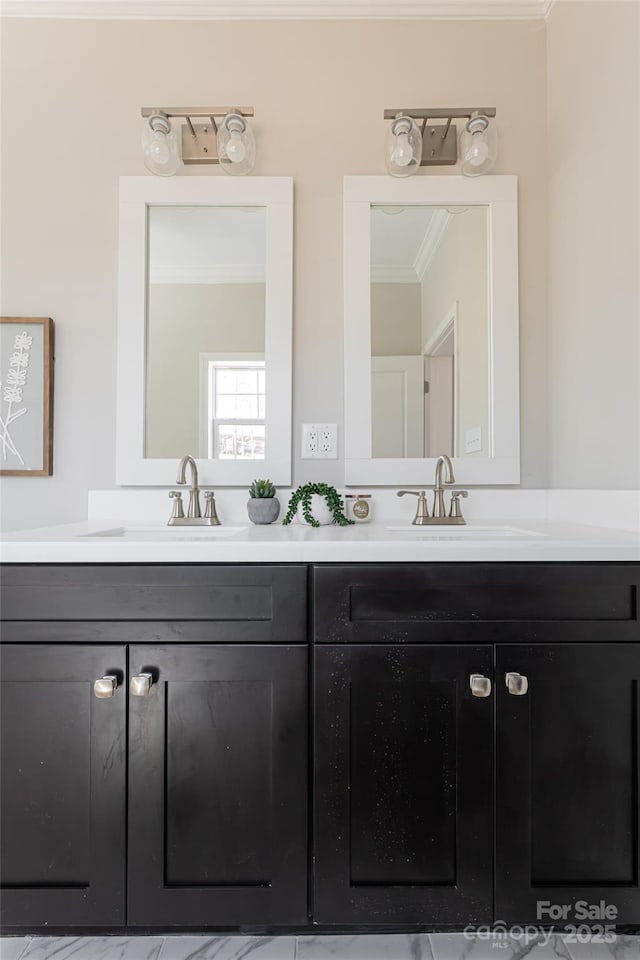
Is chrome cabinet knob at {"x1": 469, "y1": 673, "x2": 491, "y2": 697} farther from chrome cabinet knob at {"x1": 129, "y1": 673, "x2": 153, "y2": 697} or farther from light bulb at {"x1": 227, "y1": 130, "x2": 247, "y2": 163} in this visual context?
light bulb at {"x1": 227, "y1": 130, "x2": 247, "y2": 163}

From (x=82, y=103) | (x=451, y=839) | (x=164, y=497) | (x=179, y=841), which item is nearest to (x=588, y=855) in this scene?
(x=451, y=839)

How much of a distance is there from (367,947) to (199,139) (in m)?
2.10

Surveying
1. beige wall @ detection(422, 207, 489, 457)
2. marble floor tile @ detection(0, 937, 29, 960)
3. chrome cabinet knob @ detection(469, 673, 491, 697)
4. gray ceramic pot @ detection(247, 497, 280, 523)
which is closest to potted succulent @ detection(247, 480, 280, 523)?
gray ceramic pot @ detection(247, 497, 280, 523)

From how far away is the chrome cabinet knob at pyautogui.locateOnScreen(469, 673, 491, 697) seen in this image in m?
0.99

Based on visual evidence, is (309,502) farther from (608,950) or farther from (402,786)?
(608,950)

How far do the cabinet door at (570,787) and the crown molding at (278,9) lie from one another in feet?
6.00

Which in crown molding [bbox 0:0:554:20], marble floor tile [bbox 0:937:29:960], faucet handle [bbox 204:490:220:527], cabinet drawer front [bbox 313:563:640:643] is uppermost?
crown molding [bbox 0:0:554:20]

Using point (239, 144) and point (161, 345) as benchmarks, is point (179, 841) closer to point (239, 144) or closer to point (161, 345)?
point (161, 345)

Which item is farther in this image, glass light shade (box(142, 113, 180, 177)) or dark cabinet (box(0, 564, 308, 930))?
glass light shade (box(142, 113, 180, 177))

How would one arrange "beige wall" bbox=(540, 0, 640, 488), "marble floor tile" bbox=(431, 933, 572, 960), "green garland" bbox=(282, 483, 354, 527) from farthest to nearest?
"green garland" bbox=(282, 483, 354, 527) < "beige wall" bbox=(540, 0, 640, 488) < "marble floor tile" bbox=(431, 933, 572, 960)

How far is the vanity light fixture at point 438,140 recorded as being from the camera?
1527 millimetres

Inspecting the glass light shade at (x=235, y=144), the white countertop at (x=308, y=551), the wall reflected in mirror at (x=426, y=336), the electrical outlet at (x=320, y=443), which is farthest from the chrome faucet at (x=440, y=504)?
the glass light shade at (x=235, y=144)

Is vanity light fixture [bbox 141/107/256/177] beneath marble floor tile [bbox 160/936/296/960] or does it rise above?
above

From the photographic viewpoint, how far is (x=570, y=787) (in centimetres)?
100
